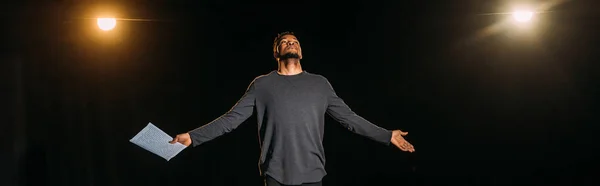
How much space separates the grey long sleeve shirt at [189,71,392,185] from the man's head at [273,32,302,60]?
81mm

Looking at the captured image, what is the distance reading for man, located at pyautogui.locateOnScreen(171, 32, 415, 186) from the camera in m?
2.14

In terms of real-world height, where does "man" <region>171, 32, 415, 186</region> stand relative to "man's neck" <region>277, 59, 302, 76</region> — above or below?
below

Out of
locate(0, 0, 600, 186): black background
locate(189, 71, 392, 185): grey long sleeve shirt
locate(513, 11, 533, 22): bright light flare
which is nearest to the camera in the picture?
locate(189, 71, 392, 185): grey long sleeve shirt

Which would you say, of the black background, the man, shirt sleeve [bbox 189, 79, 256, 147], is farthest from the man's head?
the black background

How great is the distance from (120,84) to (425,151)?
182 cm

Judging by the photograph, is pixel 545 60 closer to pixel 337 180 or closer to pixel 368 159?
pixel 368 159

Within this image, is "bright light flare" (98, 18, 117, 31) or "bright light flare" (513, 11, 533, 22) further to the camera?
"bright light flare" (513, 11, 533, 22)

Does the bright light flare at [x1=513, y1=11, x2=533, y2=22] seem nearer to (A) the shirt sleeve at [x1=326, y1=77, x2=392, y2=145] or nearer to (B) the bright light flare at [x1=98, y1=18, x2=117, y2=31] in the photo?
(A) the shirt sleeve at [x1=326, y1=77, x2=392, y2=145]

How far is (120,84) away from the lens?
10.3 feet

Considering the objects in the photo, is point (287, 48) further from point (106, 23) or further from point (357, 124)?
point (106, 23)

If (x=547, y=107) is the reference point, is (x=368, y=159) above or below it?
below

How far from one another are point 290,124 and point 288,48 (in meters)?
0.33

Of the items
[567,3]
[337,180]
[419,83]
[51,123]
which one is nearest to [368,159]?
[337,180]

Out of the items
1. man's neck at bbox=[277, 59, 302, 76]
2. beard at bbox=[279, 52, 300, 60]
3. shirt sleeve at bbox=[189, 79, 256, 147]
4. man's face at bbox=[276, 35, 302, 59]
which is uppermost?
man's face at bbox=[276, 35, 302, 59]
